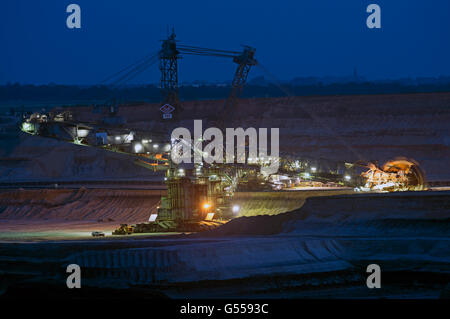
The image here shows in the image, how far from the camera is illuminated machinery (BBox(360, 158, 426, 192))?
111 feet

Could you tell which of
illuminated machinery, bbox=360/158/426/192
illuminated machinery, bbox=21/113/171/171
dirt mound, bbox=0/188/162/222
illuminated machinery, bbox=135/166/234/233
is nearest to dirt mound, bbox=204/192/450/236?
illuminated machinery, bbox=135/166/234/233

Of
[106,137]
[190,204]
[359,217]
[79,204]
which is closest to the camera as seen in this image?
[359,217]

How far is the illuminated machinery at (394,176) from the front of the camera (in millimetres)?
33812

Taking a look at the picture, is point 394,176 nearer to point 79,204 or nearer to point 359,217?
point 359,217

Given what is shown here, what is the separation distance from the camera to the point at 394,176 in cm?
3416

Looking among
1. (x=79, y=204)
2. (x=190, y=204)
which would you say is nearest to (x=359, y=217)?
(x=190, y=204)

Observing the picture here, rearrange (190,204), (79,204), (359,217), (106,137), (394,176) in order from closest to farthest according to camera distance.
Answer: (359,217) < (190,204) < (394,176) < (106,137) < (79,204)

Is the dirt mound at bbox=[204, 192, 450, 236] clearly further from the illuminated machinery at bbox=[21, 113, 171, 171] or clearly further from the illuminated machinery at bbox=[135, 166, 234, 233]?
the illuminated machinery at bbox=[21, 113, 171, 171]

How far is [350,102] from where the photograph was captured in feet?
213

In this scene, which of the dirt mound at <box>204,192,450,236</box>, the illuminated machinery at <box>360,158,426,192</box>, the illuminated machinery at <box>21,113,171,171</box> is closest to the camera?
the dirt mound at <box>204,192,450,236</box>

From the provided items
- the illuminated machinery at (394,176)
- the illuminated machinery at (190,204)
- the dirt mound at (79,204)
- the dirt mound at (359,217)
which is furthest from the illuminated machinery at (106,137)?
the illuminated machinery at (394,176)

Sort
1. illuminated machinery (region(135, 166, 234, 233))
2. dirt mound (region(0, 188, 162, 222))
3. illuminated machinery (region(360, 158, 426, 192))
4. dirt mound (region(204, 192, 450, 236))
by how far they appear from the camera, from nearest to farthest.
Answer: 1. dirt mound (region(204, 192, 450, 236))
2. illuminated machinery (region(135, 166, 234, 233))
3. illuminated machinery (region(360, 158, 426, 192))
4. dirt mound (region(0, 188, 162, 222))

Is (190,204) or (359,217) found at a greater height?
(190,204)

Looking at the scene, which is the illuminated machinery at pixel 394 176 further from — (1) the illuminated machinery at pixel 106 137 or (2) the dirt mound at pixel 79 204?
(2) the dirt mound at pixel 79 204
